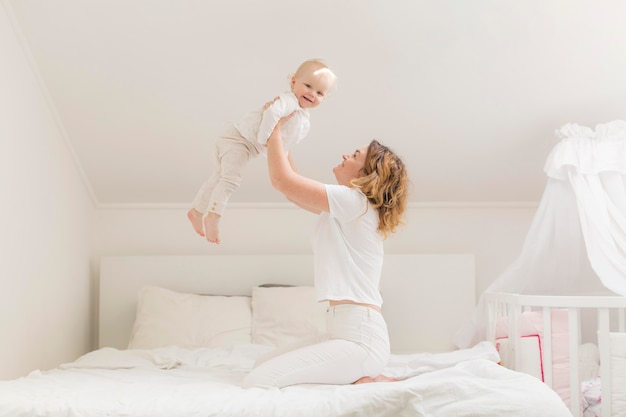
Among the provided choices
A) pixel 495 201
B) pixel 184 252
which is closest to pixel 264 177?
pixel 184 252

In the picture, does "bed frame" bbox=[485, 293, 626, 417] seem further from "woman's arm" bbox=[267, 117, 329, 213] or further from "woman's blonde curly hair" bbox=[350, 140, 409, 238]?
Result: "woman's arm" bbox=[267, 117, 329, 213]

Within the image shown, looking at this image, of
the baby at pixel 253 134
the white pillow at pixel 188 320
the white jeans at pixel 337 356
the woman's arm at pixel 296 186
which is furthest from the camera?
the white pillow at pixel 188 320

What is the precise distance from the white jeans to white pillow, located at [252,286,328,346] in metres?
1.27

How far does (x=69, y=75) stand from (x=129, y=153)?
58cm

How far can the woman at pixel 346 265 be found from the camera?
2305mm

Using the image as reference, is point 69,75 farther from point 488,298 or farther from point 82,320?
point 488,298

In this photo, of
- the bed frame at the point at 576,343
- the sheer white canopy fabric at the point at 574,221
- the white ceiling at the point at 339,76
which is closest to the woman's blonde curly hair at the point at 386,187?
the bed frame at the point at 576,343

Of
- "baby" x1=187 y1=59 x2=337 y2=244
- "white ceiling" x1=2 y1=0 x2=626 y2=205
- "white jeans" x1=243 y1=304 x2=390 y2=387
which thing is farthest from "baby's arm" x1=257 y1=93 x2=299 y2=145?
"white ceiling" x1=2 y1=0 x2=626 y2=205

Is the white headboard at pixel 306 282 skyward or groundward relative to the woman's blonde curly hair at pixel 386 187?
groundward

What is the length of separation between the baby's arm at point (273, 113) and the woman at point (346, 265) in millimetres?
27

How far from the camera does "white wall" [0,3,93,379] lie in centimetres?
310

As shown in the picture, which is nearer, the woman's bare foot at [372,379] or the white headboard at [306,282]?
the woman's bare foot at [372,379]

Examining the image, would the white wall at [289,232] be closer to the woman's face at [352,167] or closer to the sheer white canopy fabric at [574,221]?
the sheer white canopy fabric at [574,221]

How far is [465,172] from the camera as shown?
4078mm
